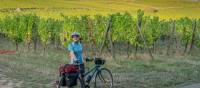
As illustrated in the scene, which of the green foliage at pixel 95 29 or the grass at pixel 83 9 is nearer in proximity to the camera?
the green foliage at pixel 95 29

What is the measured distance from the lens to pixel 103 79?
64.8 feet

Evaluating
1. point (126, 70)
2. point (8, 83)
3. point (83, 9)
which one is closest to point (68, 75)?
point (8, 83)

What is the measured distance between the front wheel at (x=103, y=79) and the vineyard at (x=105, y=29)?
12.5 metres

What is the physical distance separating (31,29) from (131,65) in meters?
11.7

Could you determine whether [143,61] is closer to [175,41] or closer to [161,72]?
[161,72]

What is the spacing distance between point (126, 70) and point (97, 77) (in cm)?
667

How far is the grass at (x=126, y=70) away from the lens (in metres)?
22.3

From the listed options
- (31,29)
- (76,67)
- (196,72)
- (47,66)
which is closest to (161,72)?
(196,72)

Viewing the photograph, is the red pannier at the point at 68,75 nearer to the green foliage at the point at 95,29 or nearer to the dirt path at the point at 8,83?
the dirt path at the point at 8,83

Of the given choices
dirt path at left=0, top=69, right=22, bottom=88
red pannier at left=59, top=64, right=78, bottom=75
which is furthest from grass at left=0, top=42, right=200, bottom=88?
red pannier at left=59, top=64, right=78, bottom=75

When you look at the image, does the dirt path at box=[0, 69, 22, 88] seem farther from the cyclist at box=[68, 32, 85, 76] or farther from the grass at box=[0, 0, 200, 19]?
the grass at box=[0, 0, 200, 19]

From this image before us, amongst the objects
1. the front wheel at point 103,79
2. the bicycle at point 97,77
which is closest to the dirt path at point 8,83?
the bicycle at point 97,77

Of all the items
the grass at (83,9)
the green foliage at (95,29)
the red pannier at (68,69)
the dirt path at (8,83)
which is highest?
the grass at (83,9)

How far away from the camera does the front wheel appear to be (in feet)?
64.1
